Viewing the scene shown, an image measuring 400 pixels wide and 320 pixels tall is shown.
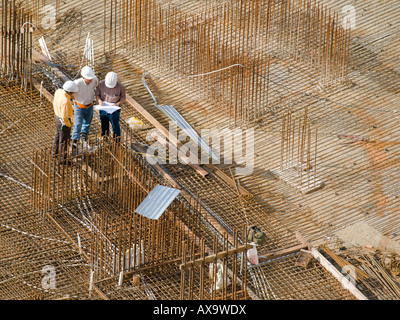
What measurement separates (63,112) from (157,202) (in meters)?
2.67

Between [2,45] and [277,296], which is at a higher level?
[2,45]

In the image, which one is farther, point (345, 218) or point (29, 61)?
point (29, 61)

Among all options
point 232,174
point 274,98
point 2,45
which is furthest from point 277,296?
point 2,45

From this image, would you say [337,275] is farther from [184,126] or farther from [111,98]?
[111,98]

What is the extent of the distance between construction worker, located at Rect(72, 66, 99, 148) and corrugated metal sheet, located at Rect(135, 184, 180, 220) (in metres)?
2.28

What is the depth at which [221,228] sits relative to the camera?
18.9m

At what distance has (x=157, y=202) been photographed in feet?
59.4

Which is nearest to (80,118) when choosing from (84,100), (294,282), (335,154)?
(84,100)

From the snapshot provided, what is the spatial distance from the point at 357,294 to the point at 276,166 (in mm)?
3742

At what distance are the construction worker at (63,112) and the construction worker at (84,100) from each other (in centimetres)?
23

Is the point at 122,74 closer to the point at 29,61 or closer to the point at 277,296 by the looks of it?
the point at 29,61

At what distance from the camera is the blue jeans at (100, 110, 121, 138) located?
1994 centimetres

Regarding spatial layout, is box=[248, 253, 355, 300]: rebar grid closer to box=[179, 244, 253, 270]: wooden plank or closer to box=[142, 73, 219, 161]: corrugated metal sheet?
box=[179, 244, 253, 270]: wooden plank

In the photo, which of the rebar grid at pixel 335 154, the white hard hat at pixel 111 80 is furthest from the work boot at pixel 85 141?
the rebar grid at pixel 335 154
